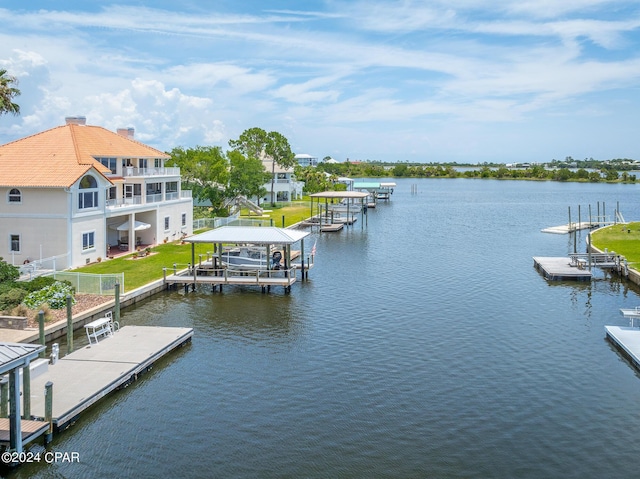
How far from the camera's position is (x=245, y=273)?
40156mm

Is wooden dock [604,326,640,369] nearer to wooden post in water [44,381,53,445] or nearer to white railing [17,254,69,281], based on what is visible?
wooden post in water [44,381,53,445]

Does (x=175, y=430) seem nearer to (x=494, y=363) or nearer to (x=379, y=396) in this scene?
(x=379, y=396)

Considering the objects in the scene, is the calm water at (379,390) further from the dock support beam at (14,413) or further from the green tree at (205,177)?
the green tree at (205,177)

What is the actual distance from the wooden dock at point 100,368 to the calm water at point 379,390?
0.53 metres

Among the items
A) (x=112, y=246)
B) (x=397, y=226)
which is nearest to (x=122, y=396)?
(x=112, y=246)

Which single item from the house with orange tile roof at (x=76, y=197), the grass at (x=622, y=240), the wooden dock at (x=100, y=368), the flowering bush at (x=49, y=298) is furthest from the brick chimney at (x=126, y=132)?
the grass at (x=622, y=240)

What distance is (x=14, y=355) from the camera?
55.5 feet

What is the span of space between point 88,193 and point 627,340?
3237 cm

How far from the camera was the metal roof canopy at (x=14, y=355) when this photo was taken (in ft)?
54.1

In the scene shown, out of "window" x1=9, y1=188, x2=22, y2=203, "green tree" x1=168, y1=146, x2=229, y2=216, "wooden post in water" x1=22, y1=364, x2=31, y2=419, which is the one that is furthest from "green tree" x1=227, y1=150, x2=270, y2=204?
"wooden post in water" x1=22, y1=364, x2=31, y2=419

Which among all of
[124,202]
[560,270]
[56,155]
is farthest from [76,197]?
[560,270]

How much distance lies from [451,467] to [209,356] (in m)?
12.3

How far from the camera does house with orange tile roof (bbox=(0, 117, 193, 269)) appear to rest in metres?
40.1

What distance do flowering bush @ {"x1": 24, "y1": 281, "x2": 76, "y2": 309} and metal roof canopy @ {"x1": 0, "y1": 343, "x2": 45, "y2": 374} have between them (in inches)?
525
